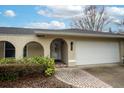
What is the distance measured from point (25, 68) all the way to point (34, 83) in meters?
1.27

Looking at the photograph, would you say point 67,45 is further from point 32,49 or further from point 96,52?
point 32,49

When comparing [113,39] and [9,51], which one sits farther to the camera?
[113,39]

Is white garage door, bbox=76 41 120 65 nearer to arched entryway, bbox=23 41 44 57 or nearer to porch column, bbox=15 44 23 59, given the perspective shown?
arched entryway, bbox=23 41 44 57

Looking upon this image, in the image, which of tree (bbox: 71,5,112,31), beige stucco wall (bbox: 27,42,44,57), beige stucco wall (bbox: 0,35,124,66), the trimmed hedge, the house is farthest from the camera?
tree (bbox: 71,5,112,31)

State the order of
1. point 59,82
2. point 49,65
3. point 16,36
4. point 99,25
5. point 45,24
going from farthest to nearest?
point 99,25 → point 45,24 → point 16,36 → point 49,65 → point 59,82

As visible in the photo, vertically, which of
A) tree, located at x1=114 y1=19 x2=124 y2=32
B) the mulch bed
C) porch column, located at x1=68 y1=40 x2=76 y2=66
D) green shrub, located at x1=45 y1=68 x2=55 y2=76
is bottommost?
the mulch bed

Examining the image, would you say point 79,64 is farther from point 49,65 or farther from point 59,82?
point 59,82

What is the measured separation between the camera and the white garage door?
13.6m

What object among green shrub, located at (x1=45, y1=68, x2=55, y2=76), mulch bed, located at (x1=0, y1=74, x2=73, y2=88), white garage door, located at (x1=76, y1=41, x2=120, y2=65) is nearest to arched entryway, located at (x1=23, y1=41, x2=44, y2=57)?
white garage door, located at (x1=76, y1=41, x2=120, y2=65)

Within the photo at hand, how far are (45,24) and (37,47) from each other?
643 inches

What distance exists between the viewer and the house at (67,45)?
12034mm

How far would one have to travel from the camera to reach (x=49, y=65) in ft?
32.3

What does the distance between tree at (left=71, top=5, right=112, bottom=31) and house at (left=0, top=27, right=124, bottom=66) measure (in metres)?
18.9
